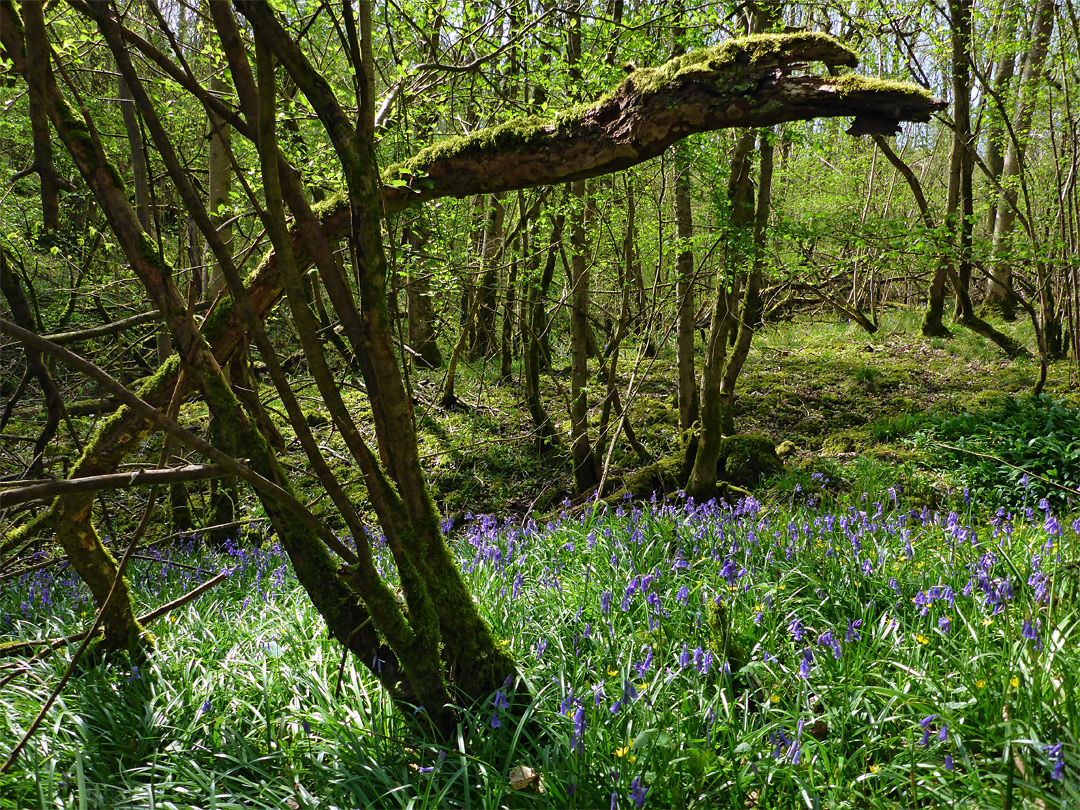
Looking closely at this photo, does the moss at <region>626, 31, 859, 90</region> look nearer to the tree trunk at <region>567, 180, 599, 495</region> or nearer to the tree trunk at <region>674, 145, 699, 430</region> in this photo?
the tree trunk at <region>674, 145, 699, 430</region>

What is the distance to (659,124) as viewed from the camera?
79.7 inches

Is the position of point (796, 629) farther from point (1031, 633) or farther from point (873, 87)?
point (873, 87)

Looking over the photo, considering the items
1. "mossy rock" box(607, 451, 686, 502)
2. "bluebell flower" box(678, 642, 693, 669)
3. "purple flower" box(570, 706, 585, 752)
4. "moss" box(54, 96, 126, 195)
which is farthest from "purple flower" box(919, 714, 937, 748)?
"mossy rock" box(607, 451, 686, 502)

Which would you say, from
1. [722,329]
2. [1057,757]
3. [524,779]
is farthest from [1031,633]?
[722,329]

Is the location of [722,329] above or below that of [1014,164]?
below

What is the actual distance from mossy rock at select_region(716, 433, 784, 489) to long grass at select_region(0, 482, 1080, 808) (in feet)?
7.76

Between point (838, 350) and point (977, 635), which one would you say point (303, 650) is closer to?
point (977, 635)

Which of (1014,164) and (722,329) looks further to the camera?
(1014,164)

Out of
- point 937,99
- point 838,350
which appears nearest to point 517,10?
point 937,99

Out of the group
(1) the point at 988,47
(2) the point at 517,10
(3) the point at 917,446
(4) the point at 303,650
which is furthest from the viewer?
(1) the point at 988,47

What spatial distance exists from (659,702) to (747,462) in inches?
167

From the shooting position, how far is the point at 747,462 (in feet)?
20.2

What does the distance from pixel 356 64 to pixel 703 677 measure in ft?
8.02

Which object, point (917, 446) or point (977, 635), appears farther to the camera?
point (917, 446)
